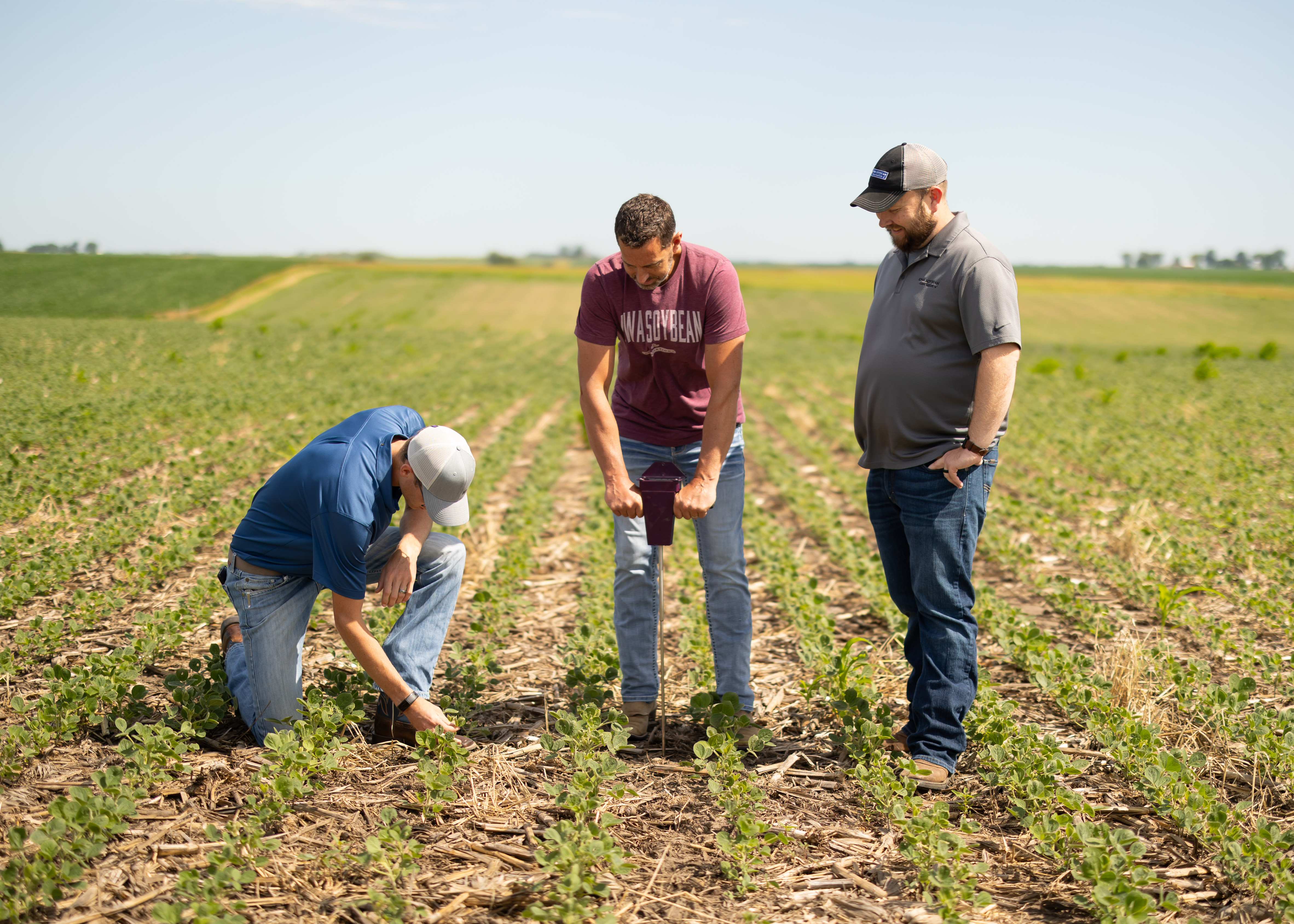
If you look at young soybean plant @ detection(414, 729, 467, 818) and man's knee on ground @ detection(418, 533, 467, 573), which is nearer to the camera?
young soybean plant @ detection(414, 729, 467, 818)

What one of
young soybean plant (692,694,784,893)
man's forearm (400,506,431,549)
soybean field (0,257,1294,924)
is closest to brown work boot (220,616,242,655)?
soybean field (0,257,1294,924)

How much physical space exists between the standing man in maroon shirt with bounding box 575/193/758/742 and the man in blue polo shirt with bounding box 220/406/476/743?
2.40ft

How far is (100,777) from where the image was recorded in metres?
3.01

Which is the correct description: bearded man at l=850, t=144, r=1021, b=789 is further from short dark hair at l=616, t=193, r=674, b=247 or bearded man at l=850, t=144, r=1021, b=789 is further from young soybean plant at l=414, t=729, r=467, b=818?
young soybean plant at l=414, t=729, r=467, b=818

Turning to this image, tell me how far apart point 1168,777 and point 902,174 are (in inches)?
95.0

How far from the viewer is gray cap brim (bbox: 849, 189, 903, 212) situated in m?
3.26

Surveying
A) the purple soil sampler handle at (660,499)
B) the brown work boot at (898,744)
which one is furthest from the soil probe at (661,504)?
the brown work boot at (898,744)

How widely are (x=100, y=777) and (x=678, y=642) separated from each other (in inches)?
112

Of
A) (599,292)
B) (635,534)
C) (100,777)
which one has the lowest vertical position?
(100,777)

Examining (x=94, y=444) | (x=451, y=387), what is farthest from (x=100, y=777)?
(x=451, y=387)

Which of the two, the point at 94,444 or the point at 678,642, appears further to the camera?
the point at 94,444

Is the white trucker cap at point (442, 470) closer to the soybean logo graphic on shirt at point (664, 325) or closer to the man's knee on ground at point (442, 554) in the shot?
the man's knee on ground at point (442, 554)

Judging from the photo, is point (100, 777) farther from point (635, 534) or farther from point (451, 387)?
point (451, 387)

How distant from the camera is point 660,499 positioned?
142 inches
